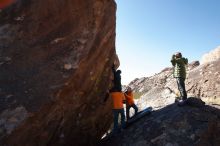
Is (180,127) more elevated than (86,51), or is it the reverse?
(86,51)

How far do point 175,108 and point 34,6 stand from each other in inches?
267

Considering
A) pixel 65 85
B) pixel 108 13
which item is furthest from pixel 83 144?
pixel 108 13

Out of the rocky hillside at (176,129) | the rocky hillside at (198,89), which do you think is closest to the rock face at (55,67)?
the rocky hillside at (176,129)

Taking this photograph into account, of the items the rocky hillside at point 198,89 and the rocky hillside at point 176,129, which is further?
the rocky hillside at point 198,89

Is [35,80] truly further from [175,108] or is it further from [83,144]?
[175,108]

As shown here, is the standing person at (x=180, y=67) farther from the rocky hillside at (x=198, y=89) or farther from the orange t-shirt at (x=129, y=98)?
the rocky hillside at (x=198, y=89)

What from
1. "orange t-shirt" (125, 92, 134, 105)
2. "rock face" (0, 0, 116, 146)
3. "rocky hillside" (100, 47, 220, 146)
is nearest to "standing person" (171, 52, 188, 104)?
"rocky hillside" (100, 47, 220, 146)

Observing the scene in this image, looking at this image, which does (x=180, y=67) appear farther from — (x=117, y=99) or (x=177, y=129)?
(x=177, y=129)

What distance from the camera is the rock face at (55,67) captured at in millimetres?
9492

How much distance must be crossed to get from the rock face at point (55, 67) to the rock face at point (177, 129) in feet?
6.33

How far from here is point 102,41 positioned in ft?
40.9

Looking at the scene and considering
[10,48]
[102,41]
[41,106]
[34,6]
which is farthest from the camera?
[102,41]

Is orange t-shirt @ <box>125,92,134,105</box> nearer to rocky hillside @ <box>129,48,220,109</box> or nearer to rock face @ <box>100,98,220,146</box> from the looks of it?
rock face @ <box>100,98,220,146</box>

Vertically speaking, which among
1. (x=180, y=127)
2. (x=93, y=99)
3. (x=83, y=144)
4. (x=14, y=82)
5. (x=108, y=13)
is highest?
(x=108, y=13)
